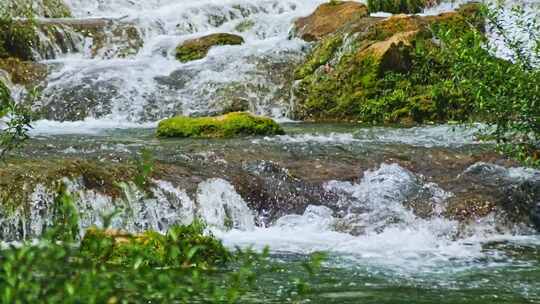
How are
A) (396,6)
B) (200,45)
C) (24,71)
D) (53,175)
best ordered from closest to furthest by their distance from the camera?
(53,175) → (24,71) → (200,45) → (396,6)

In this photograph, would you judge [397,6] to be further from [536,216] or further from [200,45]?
[536,216]

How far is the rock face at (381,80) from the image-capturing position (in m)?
18.0

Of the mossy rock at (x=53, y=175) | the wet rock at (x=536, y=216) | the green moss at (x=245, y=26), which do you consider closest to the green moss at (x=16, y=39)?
the green moss at (x=245, y=26)

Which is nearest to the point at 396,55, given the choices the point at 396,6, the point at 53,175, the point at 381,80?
the point at 381,80

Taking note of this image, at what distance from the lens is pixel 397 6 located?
24281 mm

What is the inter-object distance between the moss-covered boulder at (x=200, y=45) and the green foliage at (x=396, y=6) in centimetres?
394

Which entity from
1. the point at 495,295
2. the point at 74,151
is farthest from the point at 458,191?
the point at 74,151

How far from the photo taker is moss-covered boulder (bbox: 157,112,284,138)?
1502cm

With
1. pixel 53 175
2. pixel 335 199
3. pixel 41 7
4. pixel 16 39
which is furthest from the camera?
pixel 41 7

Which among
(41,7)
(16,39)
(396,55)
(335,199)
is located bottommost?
(335,199)

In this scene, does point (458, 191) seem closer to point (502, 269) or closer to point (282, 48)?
point (502, 269)

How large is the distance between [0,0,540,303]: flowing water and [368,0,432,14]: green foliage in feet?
25.6

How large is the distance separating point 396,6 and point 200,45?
5761mm

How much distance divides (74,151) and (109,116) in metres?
6.30
